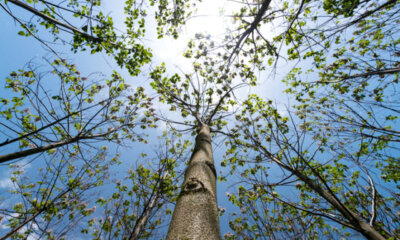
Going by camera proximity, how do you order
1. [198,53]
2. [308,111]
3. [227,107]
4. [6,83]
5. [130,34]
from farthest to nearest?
[227,107]
[308,111]
[198,53]
[130,34]
[6,83]

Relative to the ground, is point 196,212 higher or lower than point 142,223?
lower

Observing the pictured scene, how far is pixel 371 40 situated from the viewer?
413 cm

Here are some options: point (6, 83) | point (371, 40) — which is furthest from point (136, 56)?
point (371, 40)

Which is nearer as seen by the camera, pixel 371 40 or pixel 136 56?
pixel 136 56

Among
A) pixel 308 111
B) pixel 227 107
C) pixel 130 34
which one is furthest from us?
pixel 227 107

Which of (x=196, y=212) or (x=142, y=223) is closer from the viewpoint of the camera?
(x=196, y=212)

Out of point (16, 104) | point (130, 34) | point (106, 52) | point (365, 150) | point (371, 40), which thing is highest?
point (130, 34)

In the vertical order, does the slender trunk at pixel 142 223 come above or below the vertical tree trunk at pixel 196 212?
above

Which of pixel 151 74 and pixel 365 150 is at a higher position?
pixel 151 74

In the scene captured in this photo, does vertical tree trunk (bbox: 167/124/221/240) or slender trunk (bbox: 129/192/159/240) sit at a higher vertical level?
slender trunk (bbox: 129/192/159/240)

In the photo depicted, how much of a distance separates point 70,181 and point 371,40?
8.96 meters

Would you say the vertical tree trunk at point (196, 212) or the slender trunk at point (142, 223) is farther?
the slender trunk at point (142, 223)

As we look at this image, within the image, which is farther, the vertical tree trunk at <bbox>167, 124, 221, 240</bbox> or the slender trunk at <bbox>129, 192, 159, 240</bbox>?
the slender trunk at <bbox>129, 192, 159, 240</bbox>

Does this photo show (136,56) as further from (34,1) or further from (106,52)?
(34,1)
